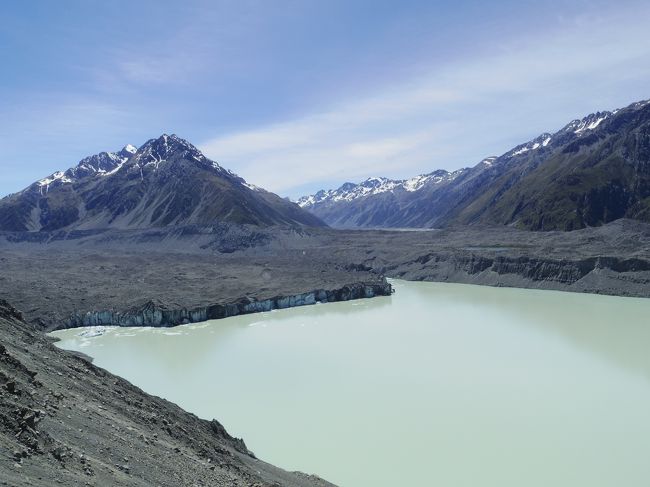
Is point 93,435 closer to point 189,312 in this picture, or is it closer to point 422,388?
point 422,388

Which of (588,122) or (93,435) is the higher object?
(588,122)

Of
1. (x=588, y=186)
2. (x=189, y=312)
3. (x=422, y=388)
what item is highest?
(x=588, y=186)

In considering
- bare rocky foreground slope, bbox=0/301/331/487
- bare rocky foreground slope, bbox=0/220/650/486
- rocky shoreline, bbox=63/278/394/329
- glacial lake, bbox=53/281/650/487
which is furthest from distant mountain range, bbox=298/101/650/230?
bare rocky foreground slope, bbox=0/301/331/487

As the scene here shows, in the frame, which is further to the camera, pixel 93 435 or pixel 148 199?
pixel 148 199

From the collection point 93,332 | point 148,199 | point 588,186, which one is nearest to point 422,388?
point 93,332

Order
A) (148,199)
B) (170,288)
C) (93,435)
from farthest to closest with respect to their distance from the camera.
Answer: (148,199) < (170,288) < (93,435)

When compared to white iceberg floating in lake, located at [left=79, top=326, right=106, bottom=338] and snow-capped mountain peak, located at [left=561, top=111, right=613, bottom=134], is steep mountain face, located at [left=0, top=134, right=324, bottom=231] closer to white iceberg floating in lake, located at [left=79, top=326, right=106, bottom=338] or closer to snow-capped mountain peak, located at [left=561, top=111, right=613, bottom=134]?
white iceberg floating in lake, located at [left=79, top=326, right=106, bottom=338]

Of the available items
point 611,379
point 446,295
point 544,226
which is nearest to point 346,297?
point 446,295

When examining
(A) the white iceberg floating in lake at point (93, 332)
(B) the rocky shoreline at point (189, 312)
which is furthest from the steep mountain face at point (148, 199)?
(A) the white iceberg floating in lake at point (93, 332)

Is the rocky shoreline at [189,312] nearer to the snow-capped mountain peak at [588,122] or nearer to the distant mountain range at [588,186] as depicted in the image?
the distant mountain range at [588,186]
